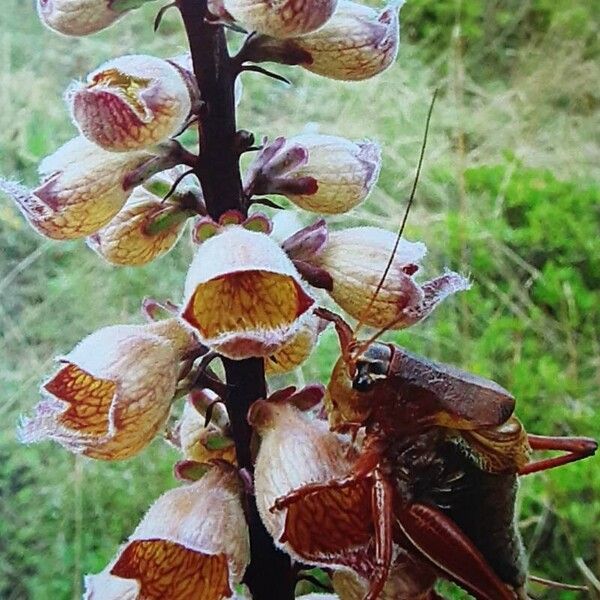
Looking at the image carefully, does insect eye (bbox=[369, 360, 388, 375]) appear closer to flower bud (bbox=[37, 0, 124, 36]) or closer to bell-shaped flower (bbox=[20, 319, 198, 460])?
bell-shaped flower (bbox=[20, 319, 198, 460])

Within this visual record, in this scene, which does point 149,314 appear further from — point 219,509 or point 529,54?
point 529,54

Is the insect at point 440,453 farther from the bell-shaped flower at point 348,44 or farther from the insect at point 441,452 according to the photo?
the bell-shaped flower at point 348,44

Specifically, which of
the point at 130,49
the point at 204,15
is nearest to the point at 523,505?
the point at 130,49

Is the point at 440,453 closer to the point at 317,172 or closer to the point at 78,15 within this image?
the point at 317,172

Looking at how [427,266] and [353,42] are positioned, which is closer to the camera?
[353,42]

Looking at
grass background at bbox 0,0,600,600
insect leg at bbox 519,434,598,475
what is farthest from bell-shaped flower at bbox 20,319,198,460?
grass background at bbox 0,0,600,600

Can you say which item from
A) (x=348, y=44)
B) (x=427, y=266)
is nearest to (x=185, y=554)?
(x=348, y=44)
